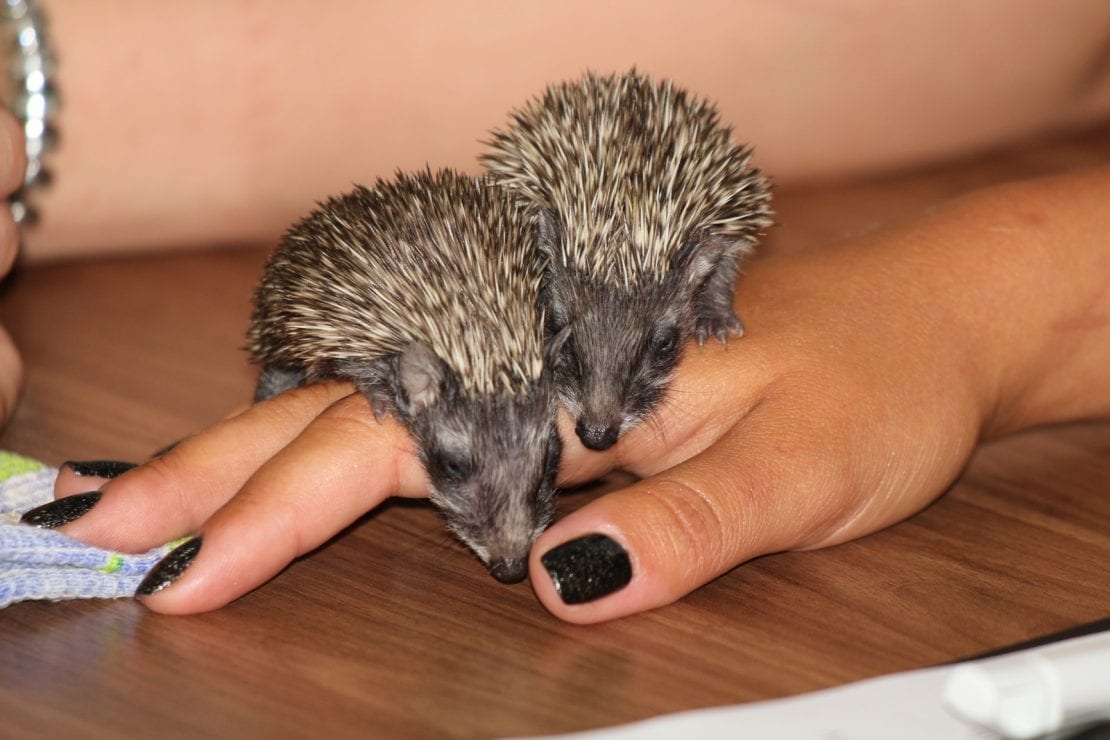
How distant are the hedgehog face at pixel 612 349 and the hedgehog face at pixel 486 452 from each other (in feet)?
0.41

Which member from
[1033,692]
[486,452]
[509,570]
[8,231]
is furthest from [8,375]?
[1033,692]

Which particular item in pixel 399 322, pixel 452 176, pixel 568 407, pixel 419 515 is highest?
pixel 452 176

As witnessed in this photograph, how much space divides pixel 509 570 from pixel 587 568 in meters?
0.21

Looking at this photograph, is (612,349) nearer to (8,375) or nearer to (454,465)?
(454,465)

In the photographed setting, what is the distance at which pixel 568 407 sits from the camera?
7.63ft

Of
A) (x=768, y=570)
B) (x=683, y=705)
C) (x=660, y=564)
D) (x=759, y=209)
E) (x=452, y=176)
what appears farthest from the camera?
(x=759, y=209)

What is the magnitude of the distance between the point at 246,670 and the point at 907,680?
863mm

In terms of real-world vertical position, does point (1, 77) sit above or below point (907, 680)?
above

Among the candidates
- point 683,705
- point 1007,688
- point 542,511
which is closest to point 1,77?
point 542,511

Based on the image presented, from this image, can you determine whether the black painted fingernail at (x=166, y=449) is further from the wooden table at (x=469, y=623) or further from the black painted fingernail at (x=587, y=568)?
the black painted fingernail at (x=587, y=568)

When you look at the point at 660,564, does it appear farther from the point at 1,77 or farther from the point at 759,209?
the point at 1,77

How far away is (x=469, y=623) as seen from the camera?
1.85 m

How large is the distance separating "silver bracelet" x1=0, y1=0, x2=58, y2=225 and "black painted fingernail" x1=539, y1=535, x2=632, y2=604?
186 centimetres

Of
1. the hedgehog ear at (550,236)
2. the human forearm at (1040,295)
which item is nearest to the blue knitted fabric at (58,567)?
the hedgehog ear at (550,236)
